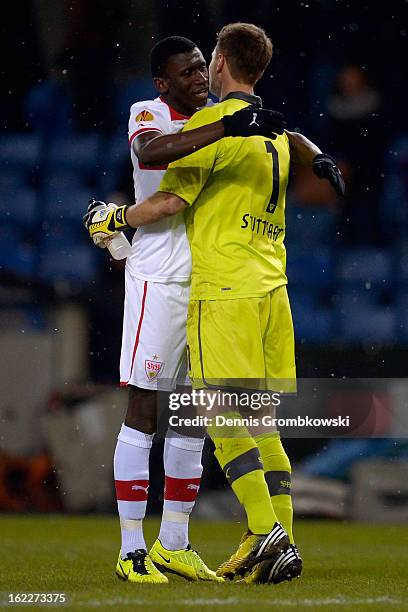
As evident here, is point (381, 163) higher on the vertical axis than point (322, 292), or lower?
higher

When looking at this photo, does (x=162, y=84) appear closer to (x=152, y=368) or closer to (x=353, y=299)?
(x=152, y=368)

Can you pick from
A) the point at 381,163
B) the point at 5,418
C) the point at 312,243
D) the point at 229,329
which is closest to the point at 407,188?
the point at 381,163

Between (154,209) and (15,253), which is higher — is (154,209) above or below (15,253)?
above

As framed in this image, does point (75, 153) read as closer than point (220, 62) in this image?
No

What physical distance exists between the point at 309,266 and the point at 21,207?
252 centimetres

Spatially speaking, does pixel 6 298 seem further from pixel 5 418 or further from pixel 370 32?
pixel 370 32

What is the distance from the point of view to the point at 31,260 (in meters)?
9.34

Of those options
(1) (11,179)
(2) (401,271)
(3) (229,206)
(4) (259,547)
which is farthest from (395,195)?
(4) (259,547)

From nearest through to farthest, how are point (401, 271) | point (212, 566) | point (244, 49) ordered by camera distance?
point (244, 49)
point (212, 566)
point (401, 271)

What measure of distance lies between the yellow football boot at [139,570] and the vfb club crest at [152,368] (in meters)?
0.54

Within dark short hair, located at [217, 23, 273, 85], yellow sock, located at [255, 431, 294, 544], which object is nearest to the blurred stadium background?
yellow sock, located at [255, 431, 294, 544]

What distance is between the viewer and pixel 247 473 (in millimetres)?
3320

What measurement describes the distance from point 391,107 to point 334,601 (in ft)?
24.5

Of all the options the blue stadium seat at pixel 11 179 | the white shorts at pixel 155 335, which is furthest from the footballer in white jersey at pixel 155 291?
the blue stadium seat at pixel 11 179
